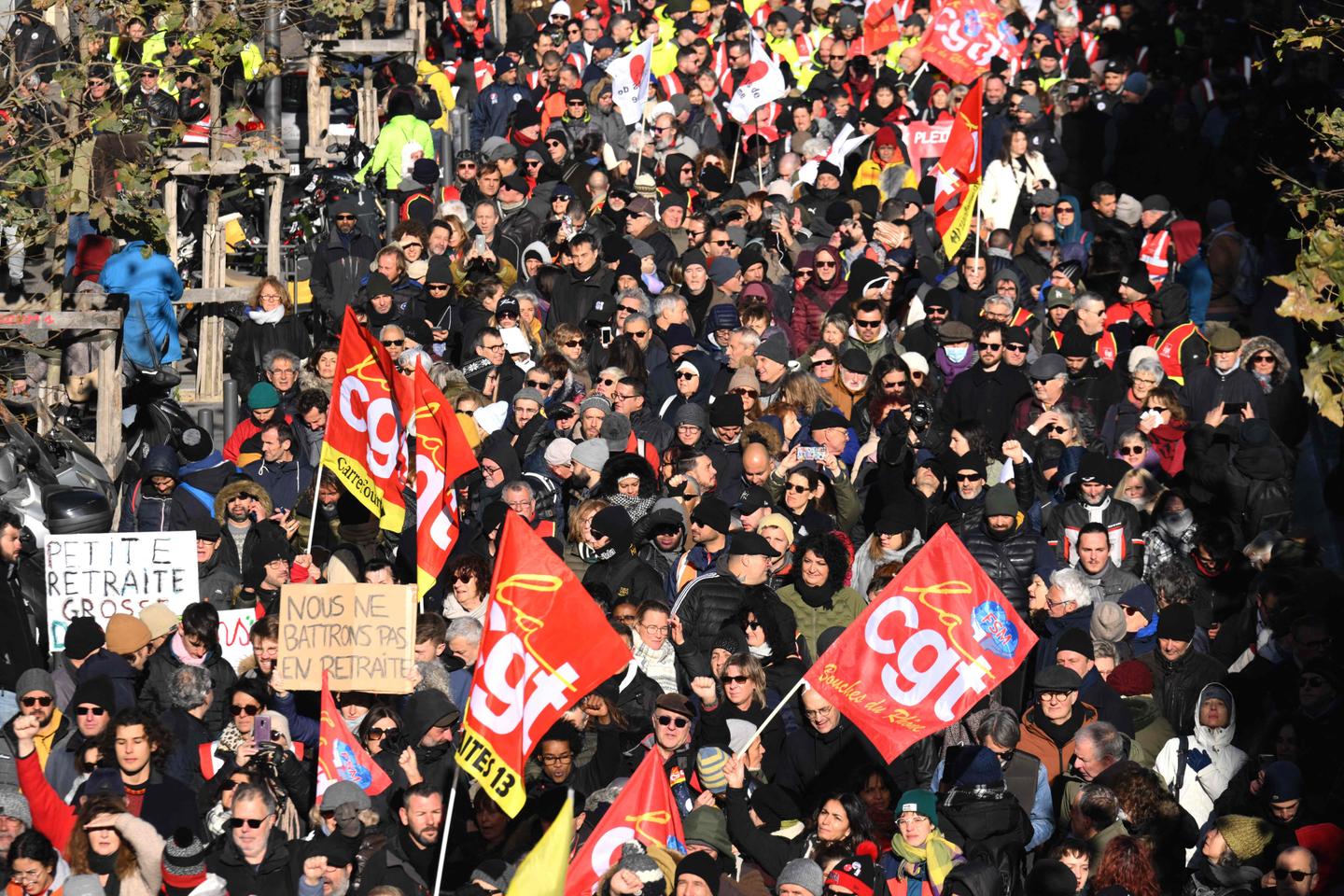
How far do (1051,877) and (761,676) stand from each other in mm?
2102

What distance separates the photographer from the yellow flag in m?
10.6

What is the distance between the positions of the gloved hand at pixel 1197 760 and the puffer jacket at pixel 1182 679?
1.30 ft

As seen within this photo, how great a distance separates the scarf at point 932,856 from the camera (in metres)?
11.8

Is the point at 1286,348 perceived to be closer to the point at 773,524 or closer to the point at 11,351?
the point at 773,524

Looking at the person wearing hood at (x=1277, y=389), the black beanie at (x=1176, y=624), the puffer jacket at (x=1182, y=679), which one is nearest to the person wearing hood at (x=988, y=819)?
the puffer jacket at (x=1182, y=679)

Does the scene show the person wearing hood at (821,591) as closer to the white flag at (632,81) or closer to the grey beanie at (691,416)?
the grey beanie at (691,416)

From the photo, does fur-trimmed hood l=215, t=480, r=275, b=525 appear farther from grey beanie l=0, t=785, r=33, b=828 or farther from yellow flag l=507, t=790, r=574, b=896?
yellow flag l=507, t=790, r=574, b=896

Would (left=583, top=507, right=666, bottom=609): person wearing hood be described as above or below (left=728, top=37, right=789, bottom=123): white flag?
above

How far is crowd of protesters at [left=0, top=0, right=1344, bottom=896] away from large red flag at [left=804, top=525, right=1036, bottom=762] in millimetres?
349

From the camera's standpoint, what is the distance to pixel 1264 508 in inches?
598

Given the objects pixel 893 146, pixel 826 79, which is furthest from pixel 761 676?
pixel 826 79

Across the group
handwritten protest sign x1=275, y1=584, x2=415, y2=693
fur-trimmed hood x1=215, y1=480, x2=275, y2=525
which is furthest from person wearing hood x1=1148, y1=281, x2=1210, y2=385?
handwritten protest sign x1=275, y1=584, x2=415, y2=693

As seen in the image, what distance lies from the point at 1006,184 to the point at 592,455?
6372 mm

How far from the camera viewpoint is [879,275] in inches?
725
